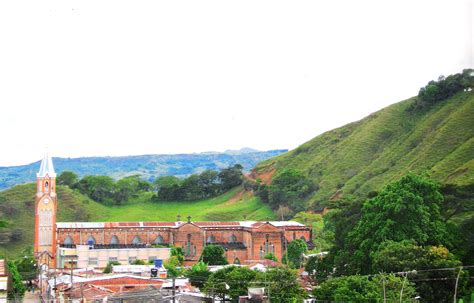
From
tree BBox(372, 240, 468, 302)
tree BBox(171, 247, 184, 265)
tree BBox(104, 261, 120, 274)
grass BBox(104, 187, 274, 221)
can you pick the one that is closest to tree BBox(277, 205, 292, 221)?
grass BBox(104, 187, 274, 221)

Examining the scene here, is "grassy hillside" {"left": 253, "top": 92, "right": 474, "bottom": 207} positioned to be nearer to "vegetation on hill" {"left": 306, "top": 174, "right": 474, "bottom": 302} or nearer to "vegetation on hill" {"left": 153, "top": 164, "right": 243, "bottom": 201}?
"vegetation on hill" {"left": 153, "top": 164, "right": 243, "bottom": 201}

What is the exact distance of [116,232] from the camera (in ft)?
284

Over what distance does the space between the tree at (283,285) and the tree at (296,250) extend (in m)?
31.8

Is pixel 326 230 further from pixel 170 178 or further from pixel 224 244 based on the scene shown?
pixel 170 178

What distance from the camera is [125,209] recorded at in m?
114

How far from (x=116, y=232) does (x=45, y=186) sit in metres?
8.53

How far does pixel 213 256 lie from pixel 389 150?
38.6 meters

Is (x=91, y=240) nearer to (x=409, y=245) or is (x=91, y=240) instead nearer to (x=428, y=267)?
(x=409, y=245)

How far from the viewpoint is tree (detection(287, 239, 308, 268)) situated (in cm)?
7797

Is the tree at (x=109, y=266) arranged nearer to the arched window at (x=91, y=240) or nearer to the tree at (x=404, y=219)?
the arched window at (x=91, y=240)

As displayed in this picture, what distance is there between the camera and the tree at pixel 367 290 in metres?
37.4

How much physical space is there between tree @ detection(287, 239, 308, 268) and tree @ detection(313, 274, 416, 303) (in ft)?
113

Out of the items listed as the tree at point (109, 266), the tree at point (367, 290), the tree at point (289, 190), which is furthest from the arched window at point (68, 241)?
the tree at point (367, 290)

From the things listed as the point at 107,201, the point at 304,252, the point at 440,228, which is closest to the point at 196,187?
the point at 107,201
